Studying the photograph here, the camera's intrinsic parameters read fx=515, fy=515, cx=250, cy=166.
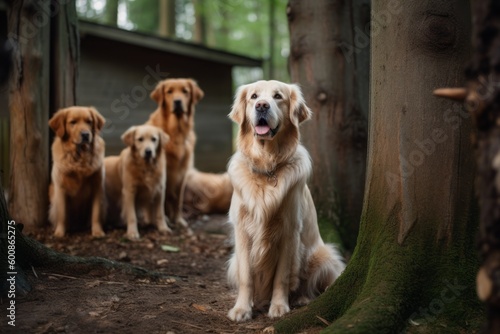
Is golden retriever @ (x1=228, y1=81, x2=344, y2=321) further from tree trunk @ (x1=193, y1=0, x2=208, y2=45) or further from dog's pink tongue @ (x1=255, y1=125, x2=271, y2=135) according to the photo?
tree trunk @ (x1=193, y1=0, x2=208, y2=45)

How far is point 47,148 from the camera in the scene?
6.97 metres

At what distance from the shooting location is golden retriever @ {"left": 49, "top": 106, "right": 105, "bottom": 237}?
6.70 meters

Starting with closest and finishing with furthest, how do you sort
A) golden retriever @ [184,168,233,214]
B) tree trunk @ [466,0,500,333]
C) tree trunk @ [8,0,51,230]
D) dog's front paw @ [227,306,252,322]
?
tree trunk @ [466,0,500,333] < dog's front paw @ [227,306,252,322] < tree trunk @ [8,0,51,230] < golden retriever @ [184,168,233,214]

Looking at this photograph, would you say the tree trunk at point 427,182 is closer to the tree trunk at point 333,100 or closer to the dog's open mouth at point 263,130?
the dog's open mouth at point 263,130

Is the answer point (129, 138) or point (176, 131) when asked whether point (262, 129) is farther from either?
point (176, 131)

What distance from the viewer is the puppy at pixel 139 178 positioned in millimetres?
7395

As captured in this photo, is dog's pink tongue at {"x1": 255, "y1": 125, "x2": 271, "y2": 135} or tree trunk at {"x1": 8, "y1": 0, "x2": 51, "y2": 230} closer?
dog's pink tongue at {"x1": 255, "y1": 125, "x2": 271, "y2": 135}

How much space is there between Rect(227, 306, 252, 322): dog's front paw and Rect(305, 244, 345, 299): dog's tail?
0.68 m

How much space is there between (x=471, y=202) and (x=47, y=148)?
5595 millimetres

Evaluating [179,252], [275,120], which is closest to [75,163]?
[179,252]

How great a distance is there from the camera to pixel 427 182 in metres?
3.23

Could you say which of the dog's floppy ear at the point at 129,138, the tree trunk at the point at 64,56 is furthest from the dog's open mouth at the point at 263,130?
the tree trunk at the point at 64,56

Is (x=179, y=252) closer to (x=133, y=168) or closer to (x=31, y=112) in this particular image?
(x=133, y=168)

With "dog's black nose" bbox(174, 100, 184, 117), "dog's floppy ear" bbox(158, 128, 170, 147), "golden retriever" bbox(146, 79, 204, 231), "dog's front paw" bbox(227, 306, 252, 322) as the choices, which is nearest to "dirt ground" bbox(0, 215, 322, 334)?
"dog's front paw" bbox(227, 306, 252, 322)
